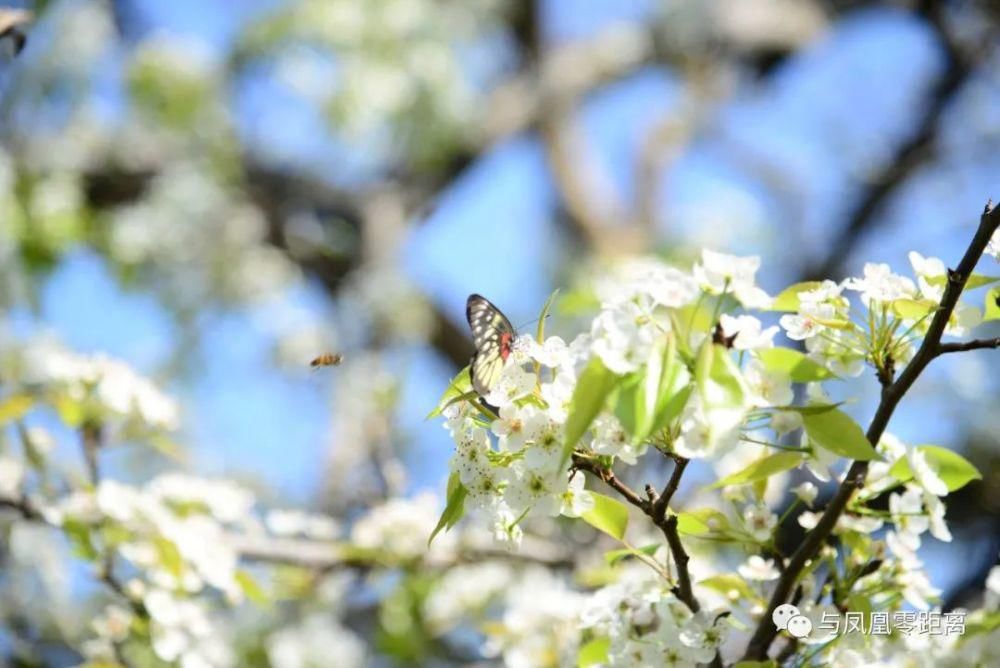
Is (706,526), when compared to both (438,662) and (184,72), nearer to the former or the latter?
(438,662)

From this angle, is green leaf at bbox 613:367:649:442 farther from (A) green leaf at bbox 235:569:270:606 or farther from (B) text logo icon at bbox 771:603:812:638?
(A) green leaf at bbox 235:569:270:606

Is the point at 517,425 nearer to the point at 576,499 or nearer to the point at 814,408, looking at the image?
the point at 576,499

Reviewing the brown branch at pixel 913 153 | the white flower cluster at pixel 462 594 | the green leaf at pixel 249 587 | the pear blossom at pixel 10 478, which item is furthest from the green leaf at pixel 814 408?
the brown branch at pixel 913 153

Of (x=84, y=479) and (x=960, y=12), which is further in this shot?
(x=960, y=12)

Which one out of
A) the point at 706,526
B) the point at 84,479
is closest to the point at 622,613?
the point at 706,526

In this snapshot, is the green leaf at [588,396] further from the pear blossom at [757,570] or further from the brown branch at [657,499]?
the pear blossom at [757,570]

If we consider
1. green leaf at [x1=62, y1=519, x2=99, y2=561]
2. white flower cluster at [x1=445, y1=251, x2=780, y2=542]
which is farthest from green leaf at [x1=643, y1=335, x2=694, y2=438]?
green leaf at [x1=62, y1=519, x2=99, y2=561]
